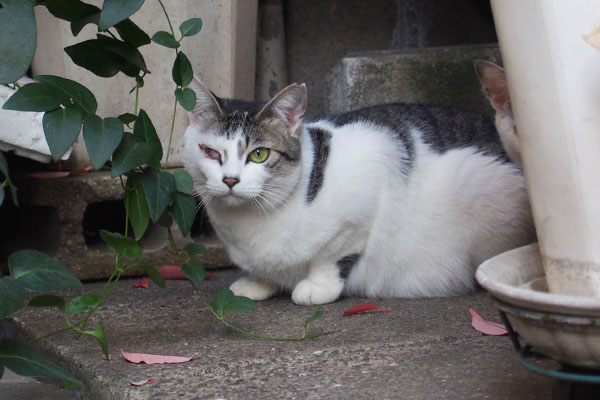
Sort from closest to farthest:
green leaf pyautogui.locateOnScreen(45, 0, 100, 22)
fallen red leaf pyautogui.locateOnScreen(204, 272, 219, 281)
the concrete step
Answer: green leaf pyautogui.locateOnScreen(45, 0, 100, 22)
fallen red leaf pyautogui.locateOnScreen(204, 272, 219, 281)
the concrete step

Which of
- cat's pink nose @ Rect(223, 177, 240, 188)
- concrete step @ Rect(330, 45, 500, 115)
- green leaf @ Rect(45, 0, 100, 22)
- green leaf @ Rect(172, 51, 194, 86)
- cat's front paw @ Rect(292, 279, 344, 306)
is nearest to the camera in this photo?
green leaf @ Rect(45, 0, 100, 22)

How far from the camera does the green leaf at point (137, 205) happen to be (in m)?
1.94

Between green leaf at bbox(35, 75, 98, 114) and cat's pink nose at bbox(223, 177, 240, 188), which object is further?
cat's pink nose at bbox(223, 177, 240, 188)

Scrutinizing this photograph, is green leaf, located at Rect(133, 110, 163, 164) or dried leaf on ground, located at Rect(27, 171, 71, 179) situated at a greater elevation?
green leaf, located at Rect(133, 110, 163, 164)

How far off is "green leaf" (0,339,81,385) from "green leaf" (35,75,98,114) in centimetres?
54

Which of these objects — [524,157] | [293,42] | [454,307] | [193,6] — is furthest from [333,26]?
[524,157]

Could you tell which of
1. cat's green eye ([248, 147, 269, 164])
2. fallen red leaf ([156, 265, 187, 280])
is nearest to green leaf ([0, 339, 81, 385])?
cat's green eye ([248, 147, 269, 164])

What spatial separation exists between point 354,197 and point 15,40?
4.19 feet

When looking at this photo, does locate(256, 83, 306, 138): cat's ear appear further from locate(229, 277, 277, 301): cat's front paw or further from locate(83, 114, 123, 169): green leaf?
locate(83, 114, 123, 169): green leaf

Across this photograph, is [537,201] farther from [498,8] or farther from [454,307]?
[454,307]

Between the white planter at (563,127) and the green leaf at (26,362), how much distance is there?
99cm

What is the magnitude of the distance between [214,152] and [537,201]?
1.24 metres

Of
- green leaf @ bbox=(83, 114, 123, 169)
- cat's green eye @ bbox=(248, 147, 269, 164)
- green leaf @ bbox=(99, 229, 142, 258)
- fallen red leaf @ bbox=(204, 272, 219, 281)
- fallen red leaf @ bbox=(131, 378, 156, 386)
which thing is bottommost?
fallen red leaf @ bbox=(204, 272, 219, 281)

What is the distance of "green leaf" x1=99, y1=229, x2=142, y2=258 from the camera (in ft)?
6.52
